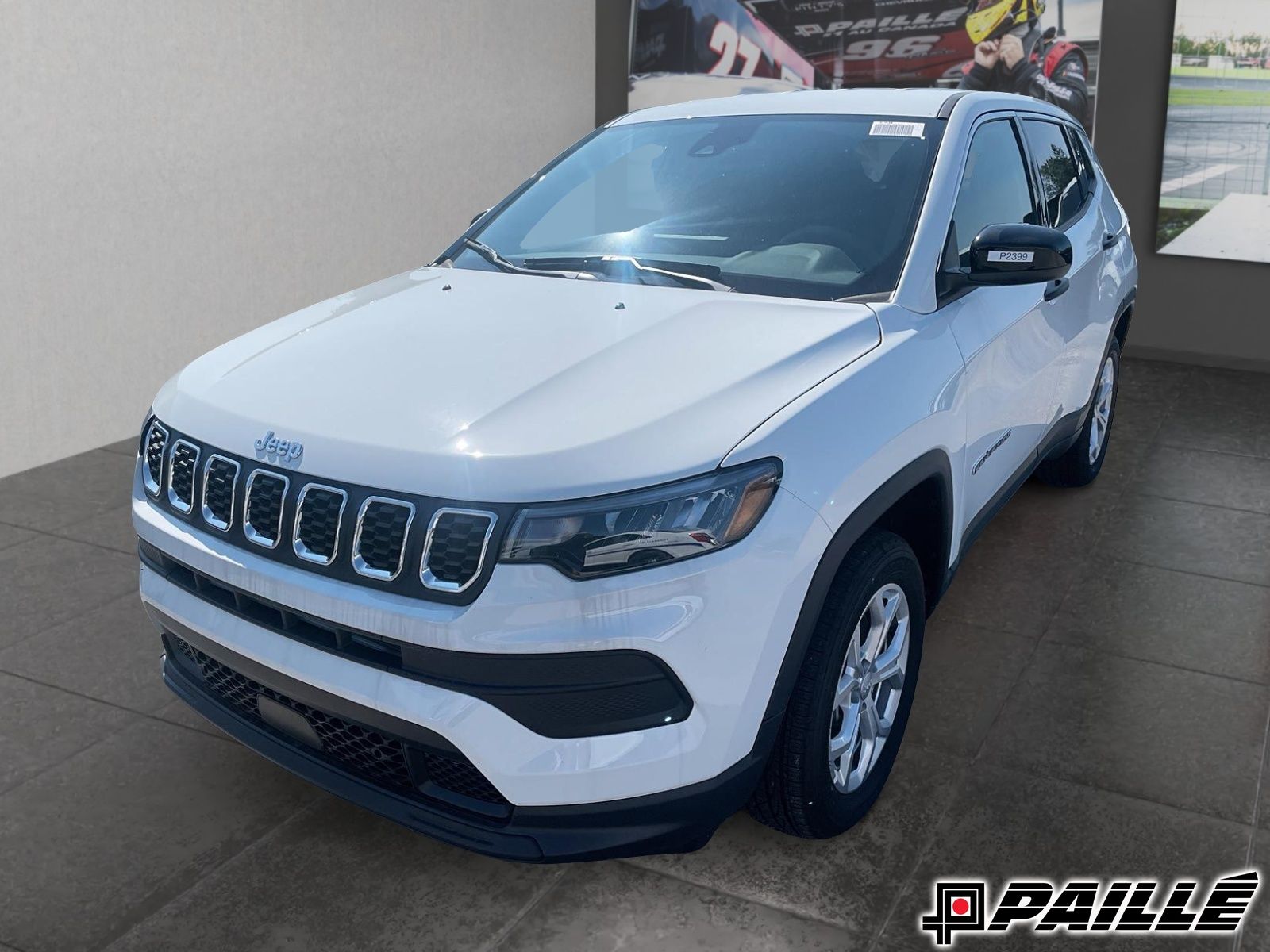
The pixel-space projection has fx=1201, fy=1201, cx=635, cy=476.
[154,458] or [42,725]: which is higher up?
[154,458]

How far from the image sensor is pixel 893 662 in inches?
112

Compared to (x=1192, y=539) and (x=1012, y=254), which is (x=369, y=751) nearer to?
(x=1012, y=254)

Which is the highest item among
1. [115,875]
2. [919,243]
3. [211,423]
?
[919,243]

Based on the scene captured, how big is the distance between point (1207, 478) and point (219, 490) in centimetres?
459

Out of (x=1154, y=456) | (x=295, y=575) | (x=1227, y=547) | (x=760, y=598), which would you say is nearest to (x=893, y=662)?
(x=760, y=598)

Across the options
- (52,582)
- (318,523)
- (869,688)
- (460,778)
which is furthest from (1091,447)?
(52,582)

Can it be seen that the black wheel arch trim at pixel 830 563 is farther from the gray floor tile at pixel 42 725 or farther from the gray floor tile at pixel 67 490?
the gray floor tile at pixel 67 490

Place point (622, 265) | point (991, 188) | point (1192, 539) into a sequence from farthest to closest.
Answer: point (1192, 539) → point (991, 188) → point (622, 265)

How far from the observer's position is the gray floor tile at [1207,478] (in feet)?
17.1

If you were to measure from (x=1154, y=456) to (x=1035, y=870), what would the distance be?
364 cm

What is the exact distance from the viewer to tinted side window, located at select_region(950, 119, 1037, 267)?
131 inches

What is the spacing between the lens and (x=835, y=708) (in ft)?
8.68

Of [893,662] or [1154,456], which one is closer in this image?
[893,662]

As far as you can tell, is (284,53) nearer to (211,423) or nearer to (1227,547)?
(211,423)
